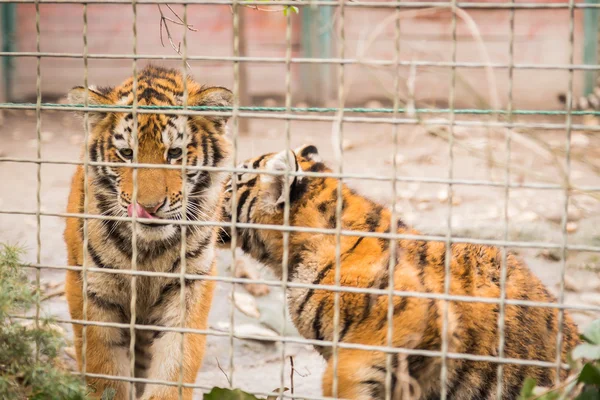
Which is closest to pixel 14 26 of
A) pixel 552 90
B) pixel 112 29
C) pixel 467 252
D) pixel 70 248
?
pixel 112 29

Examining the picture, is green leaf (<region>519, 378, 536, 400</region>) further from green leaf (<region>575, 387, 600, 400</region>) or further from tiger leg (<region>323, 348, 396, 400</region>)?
tiger leg (<region>323, 348, 396, 400</region>)

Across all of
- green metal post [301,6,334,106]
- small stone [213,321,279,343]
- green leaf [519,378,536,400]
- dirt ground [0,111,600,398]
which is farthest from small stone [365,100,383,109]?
green leaf [519,378,536,400]

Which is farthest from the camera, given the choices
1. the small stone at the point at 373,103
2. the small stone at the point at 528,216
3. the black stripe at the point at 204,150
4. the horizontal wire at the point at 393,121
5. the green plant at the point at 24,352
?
the small stone at the point at 373,103

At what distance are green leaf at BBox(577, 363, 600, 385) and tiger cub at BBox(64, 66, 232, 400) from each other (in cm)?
180

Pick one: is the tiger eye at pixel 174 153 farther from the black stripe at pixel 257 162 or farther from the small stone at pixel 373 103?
the small stone at pixel 373 103

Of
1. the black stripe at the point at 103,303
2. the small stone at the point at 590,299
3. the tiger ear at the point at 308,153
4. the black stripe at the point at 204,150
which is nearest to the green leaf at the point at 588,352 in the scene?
the tiger ear at the point at 308,153

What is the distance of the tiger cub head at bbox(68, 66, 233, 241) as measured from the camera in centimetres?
360

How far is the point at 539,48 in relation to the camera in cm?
1141

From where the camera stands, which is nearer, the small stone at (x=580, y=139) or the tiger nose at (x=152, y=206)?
the tiger nose at (x=152, y=206)

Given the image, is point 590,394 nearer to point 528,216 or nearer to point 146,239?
point 146,239

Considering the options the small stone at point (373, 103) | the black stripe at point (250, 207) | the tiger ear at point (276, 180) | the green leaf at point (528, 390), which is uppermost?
the small stone at point (373, 103)

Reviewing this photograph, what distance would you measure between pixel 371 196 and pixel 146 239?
1.34 meters

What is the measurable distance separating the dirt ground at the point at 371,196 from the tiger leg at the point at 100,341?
364 millimetres

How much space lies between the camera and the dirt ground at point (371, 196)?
16.3 feet
